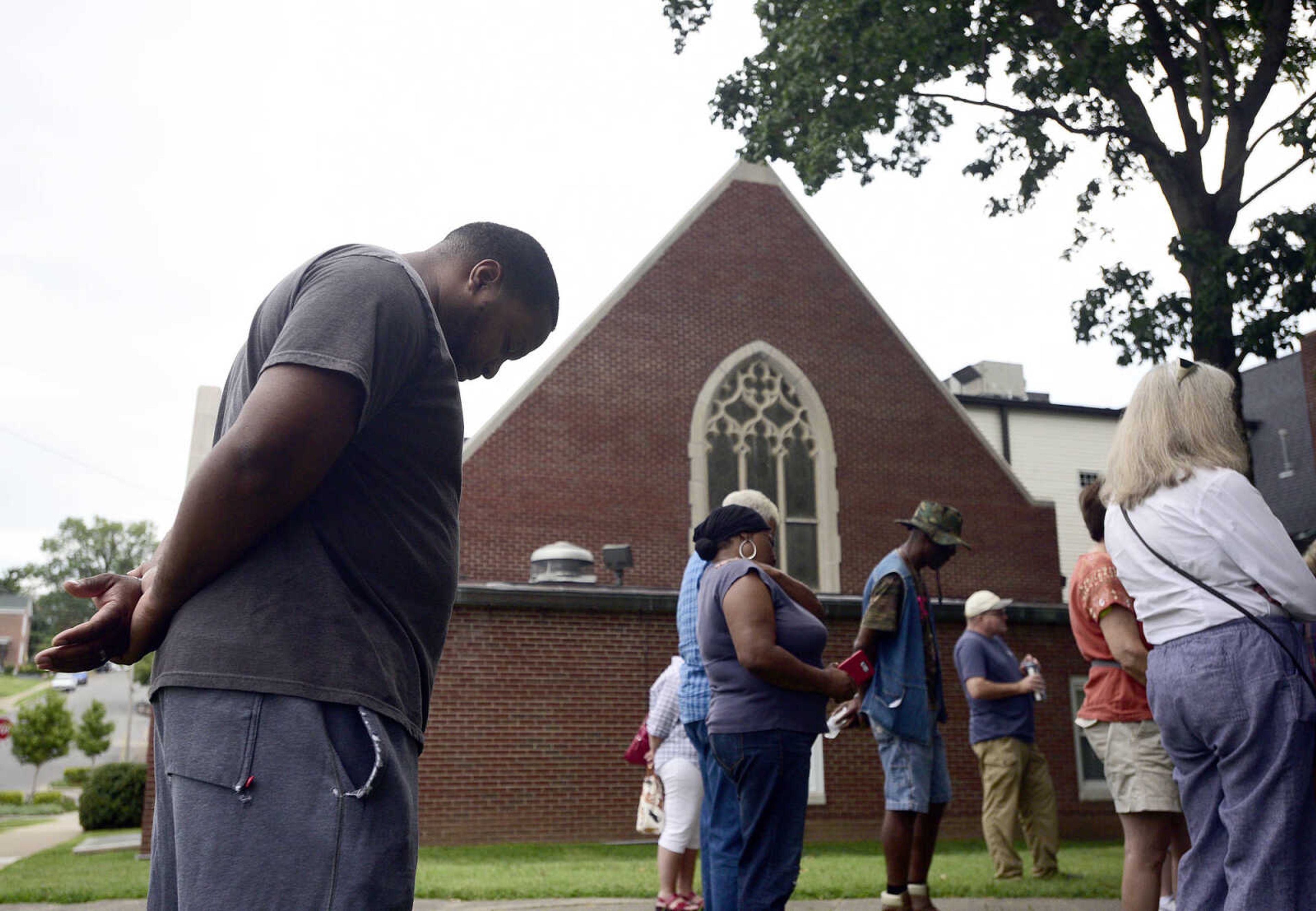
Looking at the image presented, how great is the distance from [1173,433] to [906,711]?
243 cm

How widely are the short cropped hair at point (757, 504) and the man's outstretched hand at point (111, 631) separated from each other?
10.9 feet

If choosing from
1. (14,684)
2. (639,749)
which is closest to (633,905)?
(639,749)

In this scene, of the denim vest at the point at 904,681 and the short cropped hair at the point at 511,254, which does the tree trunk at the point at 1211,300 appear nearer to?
the denim vest at the point at 904,681

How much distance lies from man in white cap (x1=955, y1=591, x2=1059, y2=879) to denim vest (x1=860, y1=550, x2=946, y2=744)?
3.46m

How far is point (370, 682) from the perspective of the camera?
5.91 ft

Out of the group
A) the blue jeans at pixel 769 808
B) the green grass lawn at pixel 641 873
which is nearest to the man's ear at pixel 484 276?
the blue jeans at pixel 769 808

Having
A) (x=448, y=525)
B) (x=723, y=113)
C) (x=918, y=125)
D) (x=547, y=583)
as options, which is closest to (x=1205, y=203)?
(x=918, y=125)

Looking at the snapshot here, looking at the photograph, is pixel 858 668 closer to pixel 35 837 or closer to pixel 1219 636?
pixel 1219 636

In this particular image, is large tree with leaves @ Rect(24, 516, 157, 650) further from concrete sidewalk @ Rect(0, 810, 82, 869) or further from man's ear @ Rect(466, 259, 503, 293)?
man's ear @ Rect(466, 259, 503, 293)

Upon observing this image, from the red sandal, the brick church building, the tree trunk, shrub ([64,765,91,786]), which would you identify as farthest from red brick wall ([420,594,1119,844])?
shrub ([64,765,91,786])

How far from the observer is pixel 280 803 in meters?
1.67

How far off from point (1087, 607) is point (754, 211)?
17.8 m

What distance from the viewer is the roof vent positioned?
16734mm

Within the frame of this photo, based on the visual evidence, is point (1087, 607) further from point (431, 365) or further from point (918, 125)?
point (918, 125)
